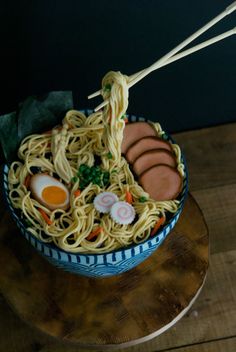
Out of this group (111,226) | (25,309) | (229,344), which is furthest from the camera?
(229,344)

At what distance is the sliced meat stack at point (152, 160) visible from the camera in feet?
4.30

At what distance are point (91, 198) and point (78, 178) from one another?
2.4 inches

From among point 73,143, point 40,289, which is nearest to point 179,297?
point 40,289

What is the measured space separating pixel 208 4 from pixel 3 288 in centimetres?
102

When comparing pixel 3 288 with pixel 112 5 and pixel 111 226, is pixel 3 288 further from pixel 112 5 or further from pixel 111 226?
pixel 112 5

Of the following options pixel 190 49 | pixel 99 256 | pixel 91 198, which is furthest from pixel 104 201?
pixel 190 49

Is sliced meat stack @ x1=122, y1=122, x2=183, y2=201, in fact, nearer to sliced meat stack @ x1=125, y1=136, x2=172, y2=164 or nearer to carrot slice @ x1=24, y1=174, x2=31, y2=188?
sliced meat stack @ x1=125, y1=136, x2=172, y2=164

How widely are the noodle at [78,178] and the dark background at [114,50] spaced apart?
34 cm

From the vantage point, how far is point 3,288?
1.37 metres

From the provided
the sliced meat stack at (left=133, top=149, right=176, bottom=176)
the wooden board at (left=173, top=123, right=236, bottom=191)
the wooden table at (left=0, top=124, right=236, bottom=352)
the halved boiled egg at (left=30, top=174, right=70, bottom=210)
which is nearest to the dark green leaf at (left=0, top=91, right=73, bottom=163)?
the halved boiled egg at (left=30, top=174, right=70, bottom=210)

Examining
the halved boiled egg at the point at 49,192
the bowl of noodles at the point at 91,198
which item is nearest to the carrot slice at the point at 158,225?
the bowl of noodles at the point at 91,198

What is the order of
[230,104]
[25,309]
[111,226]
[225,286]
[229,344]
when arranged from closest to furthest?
[111,226]
[25,309]
[229,344]
[225,286]
[230,104]

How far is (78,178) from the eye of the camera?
1.31 meters

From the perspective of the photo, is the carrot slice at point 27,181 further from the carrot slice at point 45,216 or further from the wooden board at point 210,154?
the wooden board at point 210,154
